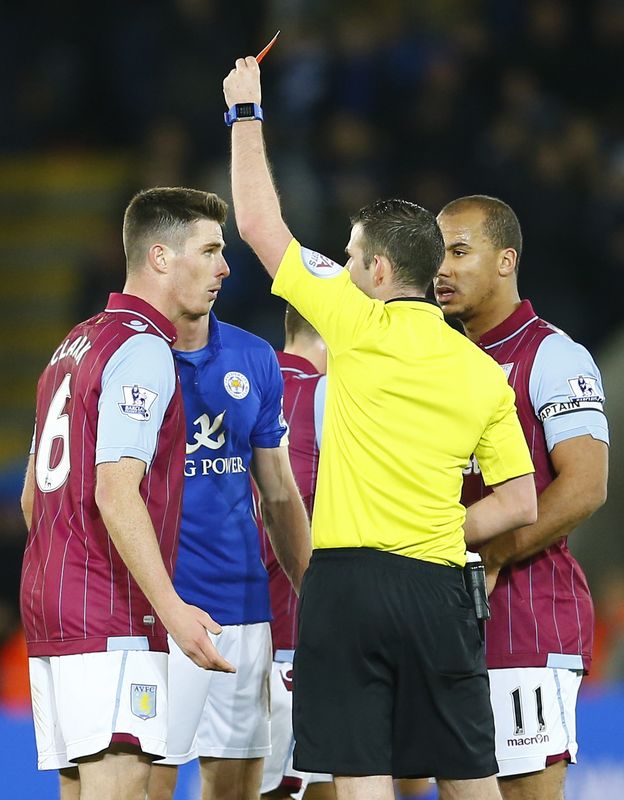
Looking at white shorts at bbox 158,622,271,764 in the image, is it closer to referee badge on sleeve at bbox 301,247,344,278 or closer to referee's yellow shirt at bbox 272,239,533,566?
referee's yellow shirt at bbox 272,239,533,566

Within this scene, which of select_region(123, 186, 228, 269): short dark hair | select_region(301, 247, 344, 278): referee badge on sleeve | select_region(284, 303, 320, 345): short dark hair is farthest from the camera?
select_region(284, 303, 320, 345): short dark hair

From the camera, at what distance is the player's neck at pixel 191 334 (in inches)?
175

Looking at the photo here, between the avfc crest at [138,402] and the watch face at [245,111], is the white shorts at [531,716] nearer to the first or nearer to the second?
the avfc crest at [138,402]

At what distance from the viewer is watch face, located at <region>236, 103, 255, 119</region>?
3.73 m

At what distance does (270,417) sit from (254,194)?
106 cm

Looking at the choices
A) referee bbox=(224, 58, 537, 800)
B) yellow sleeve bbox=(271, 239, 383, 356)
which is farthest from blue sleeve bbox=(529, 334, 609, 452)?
yellow sleeve bbox=(271, 239, 383, 356)

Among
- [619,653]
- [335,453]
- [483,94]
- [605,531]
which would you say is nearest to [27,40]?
[483,94]

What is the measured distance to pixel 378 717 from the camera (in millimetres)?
3502

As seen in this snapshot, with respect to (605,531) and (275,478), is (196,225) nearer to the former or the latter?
(275,478)

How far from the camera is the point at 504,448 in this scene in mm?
3756

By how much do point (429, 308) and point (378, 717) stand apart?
3.46 feet

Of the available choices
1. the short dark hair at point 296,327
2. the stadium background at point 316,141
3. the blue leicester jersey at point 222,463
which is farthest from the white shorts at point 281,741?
the stadium background at point 316,141

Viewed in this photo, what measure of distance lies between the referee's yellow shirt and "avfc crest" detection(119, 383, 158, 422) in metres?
0.44

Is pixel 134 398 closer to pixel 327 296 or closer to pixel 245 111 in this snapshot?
pixel 327 296
